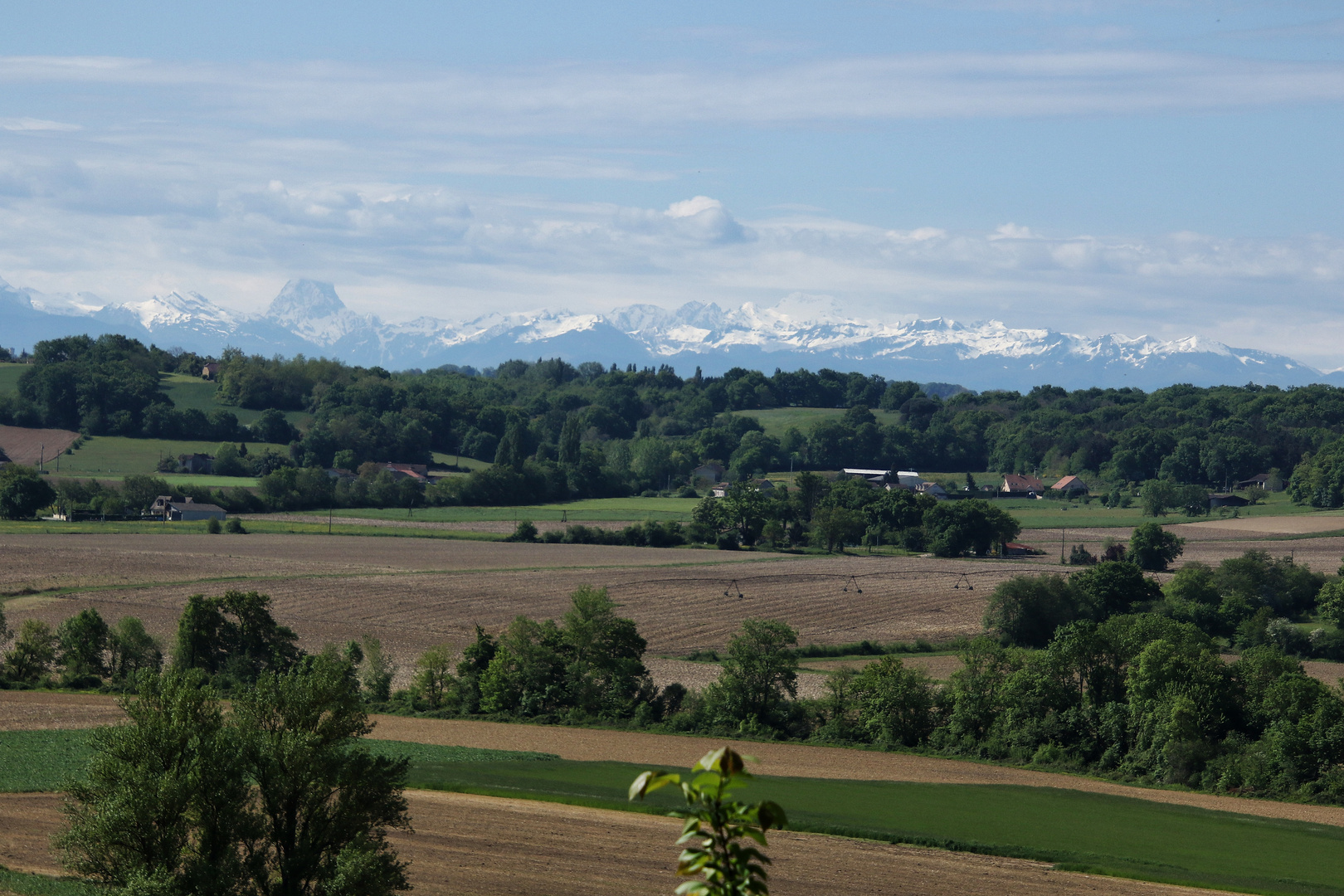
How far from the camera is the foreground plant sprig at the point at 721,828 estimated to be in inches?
206

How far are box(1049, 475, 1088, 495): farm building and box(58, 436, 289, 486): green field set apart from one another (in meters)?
103

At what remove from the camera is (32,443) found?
149 metres

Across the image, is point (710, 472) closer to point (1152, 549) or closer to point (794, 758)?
point (1152, 549)

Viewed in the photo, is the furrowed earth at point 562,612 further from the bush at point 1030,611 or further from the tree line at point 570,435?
the tree line at point 570,435

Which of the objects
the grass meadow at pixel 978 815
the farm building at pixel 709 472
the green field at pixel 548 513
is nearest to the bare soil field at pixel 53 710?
the grass meadow at pixel 978 815

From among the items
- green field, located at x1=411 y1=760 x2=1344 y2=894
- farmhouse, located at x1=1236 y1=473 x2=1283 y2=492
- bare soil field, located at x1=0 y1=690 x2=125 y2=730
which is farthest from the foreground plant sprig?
farmhouse, located at x1=1236 y1=473 x2=1283 y2=492

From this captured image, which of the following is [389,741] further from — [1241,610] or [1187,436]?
[1187,436]

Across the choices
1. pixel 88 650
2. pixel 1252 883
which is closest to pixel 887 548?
pixel 88 650

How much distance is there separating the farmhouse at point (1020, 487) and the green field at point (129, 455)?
316 feet

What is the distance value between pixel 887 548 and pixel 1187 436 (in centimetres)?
8385

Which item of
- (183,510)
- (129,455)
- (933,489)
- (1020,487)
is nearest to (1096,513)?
(1020,487)

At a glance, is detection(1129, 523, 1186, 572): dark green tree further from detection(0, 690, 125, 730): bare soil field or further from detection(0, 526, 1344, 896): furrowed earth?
detection(0, 690, 125, 730): bare soil field

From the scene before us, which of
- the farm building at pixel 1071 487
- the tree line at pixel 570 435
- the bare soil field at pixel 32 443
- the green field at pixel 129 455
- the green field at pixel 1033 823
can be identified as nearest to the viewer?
the green field at pixel 1033 823

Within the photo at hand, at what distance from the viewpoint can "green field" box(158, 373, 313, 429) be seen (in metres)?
170
